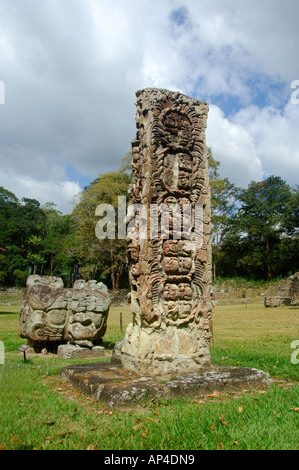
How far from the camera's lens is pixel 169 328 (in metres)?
4.93

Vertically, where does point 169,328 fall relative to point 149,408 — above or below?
above

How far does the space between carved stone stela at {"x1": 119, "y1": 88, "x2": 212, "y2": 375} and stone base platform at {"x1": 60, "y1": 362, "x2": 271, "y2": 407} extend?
0.32m

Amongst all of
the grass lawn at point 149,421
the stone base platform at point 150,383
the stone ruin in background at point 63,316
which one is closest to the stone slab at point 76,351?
the stone ruin in background at point 63,316

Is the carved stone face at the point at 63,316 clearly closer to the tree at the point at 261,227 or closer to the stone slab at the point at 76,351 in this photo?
the stone slab at the point at 76,351

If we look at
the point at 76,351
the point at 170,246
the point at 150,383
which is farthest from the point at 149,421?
the point at 76,351

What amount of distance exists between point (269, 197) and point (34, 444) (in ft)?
136

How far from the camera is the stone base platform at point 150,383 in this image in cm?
386

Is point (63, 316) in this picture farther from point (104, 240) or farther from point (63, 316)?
point (104, 240)

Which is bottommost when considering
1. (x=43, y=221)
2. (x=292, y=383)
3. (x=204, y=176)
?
(x=292, y=383)

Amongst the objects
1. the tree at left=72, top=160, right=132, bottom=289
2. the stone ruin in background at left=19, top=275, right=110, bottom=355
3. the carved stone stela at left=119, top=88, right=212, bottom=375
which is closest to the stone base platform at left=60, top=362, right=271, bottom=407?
the carved stone stela at left=119, top=88, right=212, bottom=375

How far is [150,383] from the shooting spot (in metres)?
4.19

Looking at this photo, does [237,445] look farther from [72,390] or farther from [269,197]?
[269,197]
